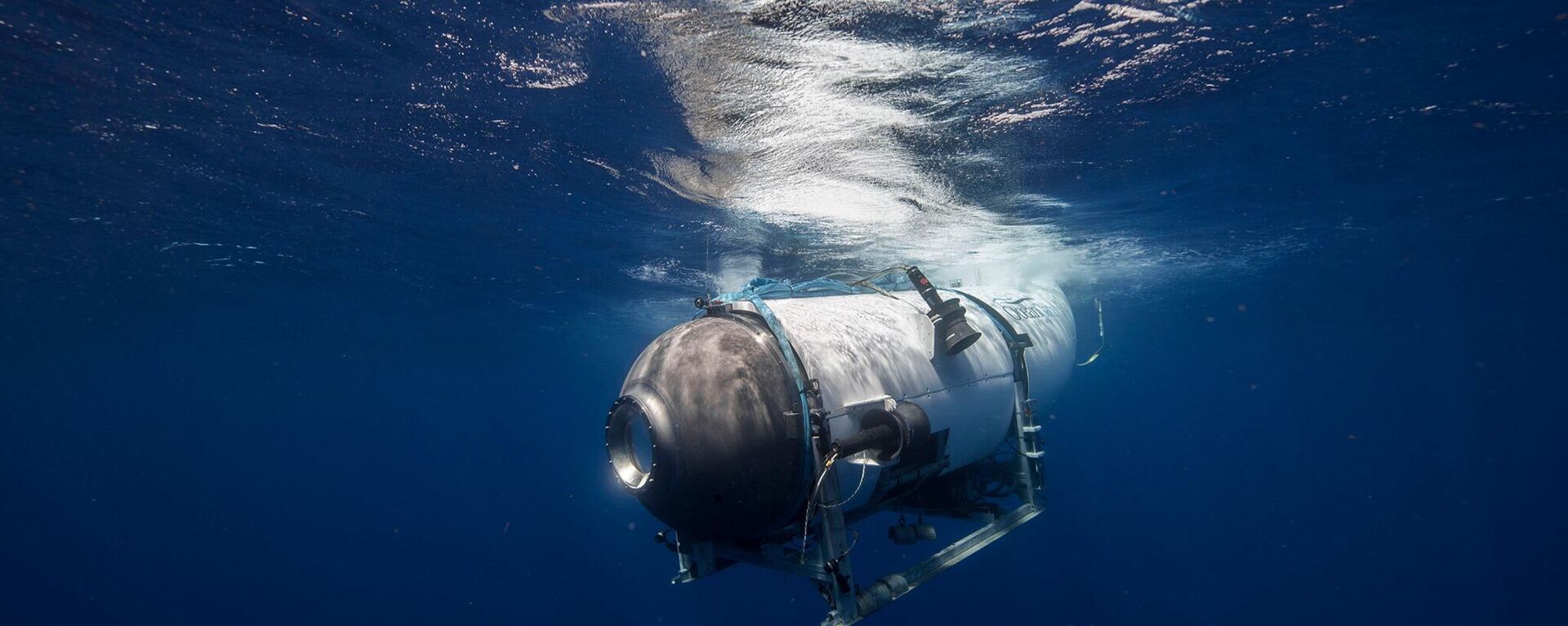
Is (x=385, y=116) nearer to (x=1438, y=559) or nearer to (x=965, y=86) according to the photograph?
(x=965, y=86)

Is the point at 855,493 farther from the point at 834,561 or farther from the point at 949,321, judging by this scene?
the point at 949,321

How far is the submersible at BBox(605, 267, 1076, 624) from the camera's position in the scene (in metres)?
4.22

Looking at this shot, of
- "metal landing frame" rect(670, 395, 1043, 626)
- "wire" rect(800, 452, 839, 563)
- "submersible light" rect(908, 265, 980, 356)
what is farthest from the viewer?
"submersible light" rect(908, 265, 980, 356)

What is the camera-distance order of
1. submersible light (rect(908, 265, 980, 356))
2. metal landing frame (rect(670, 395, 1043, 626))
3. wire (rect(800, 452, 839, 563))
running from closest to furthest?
wire (rect(800, 452, 839, 563)), metal landing frame (rect(670, 395, 1043, 626)), submersible light (rect(908, 265, 980, 356))

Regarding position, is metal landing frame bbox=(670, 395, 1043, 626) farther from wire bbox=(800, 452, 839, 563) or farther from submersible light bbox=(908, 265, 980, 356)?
submersible light bbox=(908, 265, 980, 356)

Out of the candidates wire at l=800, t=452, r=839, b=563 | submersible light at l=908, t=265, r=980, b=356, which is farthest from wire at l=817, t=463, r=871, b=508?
submersible light at l=908, t=265, r=980, b=356

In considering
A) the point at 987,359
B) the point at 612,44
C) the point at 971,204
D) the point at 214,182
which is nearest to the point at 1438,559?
the point at 971,204

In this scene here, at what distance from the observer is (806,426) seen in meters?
4.30

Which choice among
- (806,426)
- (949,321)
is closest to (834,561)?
(806,426)

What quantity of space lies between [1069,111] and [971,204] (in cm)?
383

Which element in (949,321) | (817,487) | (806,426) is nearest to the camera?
(817,487)

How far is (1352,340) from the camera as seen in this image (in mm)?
46500

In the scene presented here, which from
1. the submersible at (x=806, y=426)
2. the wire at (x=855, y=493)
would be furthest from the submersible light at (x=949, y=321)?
the wire at (x=855, y=493)

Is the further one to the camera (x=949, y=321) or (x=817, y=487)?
(x=949, y=321)
